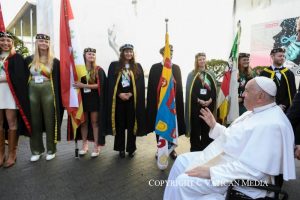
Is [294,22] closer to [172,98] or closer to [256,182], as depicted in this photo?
[172,98]

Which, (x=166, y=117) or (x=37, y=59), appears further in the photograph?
(x=37, y=59)

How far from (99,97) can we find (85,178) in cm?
134

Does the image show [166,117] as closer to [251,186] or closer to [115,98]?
[115,98]

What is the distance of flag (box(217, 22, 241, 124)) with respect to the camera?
4168 millimetres

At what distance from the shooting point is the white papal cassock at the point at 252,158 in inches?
76.8

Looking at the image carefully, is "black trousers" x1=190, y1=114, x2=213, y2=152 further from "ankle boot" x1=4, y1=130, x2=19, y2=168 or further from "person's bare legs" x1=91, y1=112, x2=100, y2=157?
"ankle boot" x1=4, y1=130, x2=19, y2=168

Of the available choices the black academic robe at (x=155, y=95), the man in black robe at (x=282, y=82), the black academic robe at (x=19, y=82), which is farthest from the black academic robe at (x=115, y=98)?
the man in black robe at (x=282, y=82)

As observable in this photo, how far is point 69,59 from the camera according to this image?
162 inches

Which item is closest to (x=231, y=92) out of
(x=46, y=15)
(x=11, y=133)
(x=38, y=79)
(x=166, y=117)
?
(x=166, y=117)

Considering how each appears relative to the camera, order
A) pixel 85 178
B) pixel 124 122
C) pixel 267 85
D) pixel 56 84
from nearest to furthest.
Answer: pixel 267 85, pixel 85 178, pixel 56 84, pixel 124 122

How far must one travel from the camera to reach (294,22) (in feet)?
32.4

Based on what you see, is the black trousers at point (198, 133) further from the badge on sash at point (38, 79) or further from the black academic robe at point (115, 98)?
the badge on sash at point (38, 79)

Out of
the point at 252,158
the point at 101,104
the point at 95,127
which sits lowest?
the point at 95,127

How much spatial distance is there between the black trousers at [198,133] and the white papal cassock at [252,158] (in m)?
2.34
